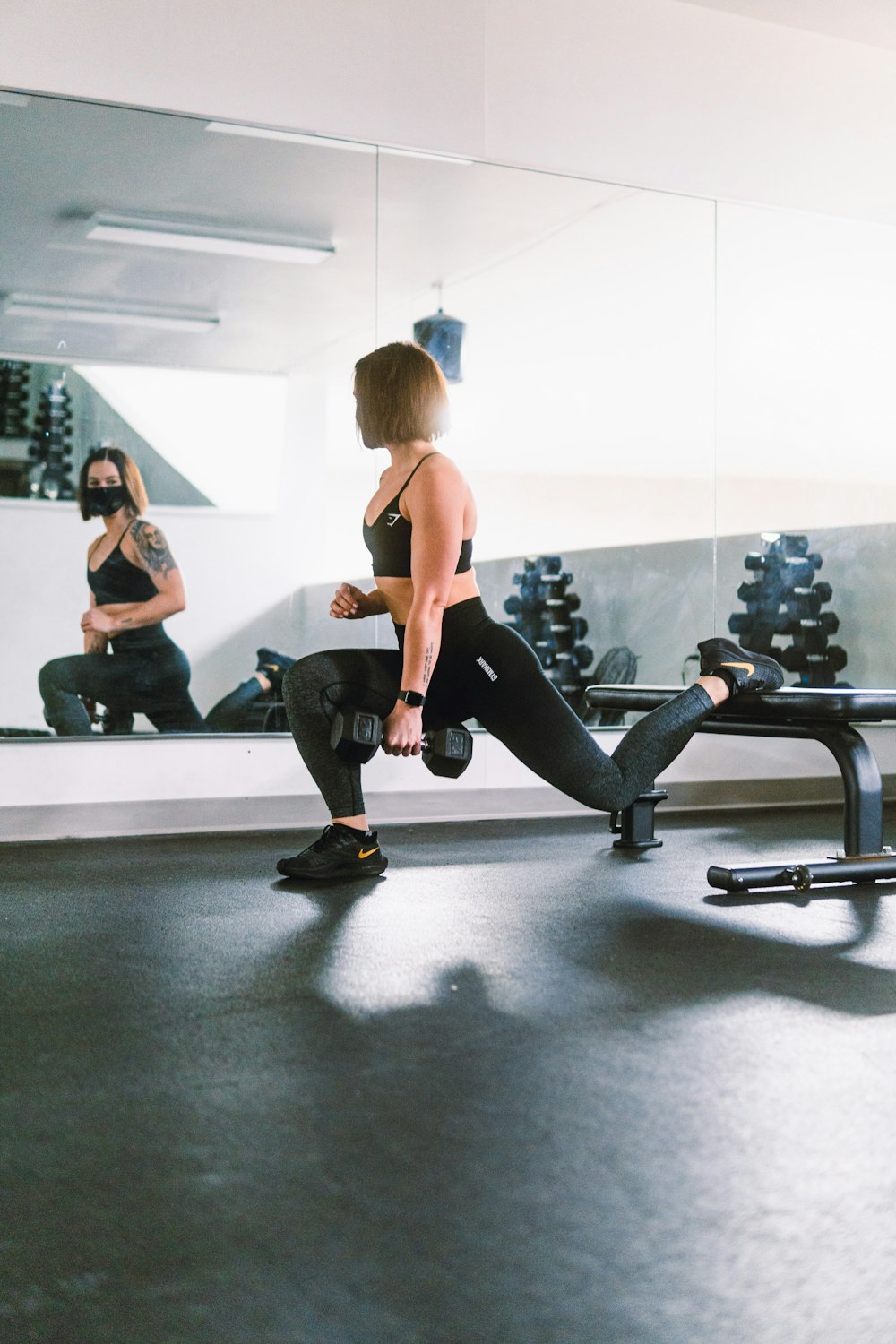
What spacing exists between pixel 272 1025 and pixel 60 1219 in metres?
0.62

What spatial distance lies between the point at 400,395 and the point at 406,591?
0.42m

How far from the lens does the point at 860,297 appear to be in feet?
15.8

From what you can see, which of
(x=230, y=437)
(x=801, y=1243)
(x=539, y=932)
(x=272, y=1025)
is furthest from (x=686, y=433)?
(x=801, y=1243)

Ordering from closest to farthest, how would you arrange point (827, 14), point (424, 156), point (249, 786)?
1. point (249, 786)
2. point (424, 156)
3. point (827, 14)

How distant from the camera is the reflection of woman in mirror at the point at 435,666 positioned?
255cm

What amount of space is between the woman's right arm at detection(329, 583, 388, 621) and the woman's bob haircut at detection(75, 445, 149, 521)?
1229 millimetres

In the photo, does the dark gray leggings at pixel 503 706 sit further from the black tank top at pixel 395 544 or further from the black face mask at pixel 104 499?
the black face mask at pixel 104 499

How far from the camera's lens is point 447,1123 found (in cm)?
136

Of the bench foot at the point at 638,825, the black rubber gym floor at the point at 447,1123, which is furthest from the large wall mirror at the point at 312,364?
the black rubber gym floor at the point at 447,1123

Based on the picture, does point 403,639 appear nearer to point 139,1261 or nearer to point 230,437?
point 230,437

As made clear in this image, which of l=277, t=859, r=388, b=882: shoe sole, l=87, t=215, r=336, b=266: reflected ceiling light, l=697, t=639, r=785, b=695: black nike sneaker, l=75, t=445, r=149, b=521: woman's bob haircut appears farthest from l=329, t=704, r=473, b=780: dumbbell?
l=87, t=215, r=336, b=266: reflected ceiling light

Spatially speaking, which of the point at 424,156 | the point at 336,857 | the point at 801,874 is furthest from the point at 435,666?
the point at 424,156

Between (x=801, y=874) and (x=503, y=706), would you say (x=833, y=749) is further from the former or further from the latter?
(x=503, y=706)

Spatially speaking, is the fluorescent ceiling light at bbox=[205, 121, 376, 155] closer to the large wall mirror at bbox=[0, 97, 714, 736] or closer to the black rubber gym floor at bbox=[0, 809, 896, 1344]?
the large wall mirror at bbox=[0, 97, 714, 736]
